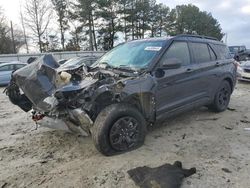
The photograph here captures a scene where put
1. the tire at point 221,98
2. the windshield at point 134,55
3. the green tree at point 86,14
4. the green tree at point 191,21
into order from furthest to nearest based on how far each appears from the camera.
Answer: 1. the green tree at point 191,21
2. the green tree at point 86,14
3. the tire at point 221,98
4. the windshield at point 134,55

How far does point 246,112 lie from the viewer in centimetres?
698

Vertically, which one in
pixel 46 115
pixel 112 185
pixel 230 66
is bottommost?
pixel 112 185

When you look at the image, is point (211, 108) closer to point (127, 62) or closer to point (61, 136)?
point (127, 62)

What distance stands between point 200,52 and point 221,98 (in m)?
1.42

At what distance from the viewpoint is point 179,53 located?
17.9 ft

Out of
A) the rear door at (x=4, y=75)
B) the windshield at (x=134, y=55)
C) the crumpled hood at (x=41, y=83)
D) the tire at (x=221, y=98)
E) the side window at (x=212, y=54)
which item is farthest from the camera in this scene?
the rear door at (x=4, y=75)

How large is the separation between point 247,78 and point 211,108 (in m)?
5.78

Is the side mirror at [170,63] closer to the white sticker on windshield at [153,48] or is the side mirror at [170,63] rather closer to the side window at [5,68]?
the white sticker on windshield at [153,48]

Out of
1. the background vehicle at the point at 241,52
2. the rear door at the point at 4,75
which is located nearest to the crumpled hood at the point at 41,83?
the rear door at the point at 4,75

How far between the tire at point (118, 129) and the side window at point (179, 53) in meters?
1.25

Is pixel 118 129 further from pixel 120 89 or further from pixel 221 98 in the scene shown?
pixel 221 98

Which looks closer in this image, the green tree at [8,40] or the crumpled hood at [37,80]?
the crumpled hood at [37,80]

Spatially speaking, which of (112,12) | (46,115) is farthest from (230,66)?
(112,12)

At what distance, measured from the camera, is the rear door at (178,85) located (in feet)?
16.4
